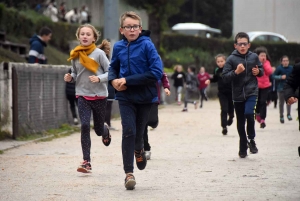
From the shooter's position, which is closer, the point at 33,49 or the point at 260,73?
the point at 260,73

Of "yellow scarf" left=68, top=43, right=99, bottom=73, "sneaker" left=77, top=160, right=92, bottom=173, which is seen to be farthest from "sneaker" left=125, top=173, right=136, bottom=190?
"yellow scarf" left=68, top=43, right=99, bottom=73

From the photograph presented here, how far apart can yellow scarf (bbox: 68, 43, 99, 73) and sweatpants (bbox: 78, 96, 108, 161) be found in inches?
15.0

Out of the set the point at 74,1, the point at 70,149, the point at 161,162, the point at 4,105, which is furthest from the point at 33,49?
the point at 74,1

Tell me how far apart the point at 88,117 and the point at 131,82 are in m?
1.75

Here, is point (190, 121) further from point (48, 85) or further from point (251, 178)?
point (251, 178)

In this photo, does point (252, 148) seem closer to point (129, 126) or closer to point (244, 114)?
point (244, 114)

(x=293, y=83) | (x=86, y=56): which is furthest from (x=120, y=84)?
(x=86, y=56)

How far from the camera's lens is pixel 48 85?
639 inches

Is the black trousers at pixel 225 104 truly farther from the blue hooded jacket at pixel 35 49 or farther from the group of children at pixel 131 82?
the blue hooded jacket at pixel 35 49

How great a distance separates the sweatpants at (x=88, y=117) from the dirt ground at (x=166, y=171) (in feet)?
1.04

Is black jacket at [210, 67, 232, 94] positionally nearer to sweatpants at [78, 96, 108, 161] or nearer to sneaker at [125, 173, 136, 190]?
sweatpants at [78, 96, 108, 161]

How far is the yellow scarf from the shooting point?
9.87 meters

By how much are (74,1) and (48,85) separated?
22815mm

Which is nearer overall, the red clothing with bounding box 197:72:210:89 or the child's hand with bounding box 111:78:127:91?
the child's hand with bounding box 111:78:127:91
